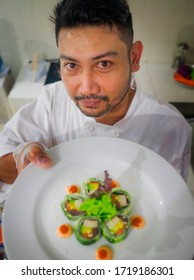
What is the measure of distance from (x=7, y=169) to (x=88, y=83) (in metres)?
0.49

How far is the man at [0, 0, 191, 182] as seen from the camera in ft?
2.34

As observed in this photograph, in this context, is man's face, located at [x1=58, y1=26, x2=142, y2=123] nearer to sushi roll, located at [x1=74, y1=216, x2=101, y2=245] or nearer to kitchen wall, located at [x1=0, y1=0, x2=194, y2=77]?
sushi roll, located at [x1=74, y1=216, x2=101, y2=245]

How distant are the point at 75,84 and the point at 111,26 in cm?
21

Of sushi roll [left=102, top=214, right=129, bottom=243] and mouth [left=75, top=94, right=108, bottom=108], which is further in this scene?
mouth [left=75, top=94, right=108, bottom=108]

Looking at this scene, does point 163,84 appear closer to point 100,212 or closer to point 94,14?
point 94,14

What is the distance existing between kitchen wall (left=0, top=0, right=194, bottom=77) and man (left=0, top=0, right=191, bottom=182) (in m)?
0.93

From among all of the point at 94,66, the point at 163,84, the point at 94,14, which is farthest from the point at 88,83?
the point at 163,84

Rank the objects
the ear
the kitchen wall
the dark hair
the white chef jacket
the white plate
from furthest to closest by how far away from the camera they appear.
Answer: the kitchen wall, the white chef jacket, the ear, the dark hair, the white plate

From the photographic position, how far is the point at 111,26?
0.72m

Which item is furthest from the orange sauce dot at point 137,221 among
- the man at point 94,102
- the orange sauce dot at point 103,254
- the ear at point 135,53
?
the ear at point 135,53

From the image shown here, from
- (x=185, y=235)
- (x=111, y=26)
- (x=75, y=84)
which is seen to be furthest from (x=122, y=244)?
(x=111, y=26)

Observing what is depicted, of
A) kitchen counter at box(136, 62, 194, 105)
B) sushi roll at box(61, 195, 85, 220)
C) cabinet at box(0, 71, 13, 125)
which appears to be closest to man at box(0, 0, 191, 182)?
sushi roll at box(61, 195, 85, 220)

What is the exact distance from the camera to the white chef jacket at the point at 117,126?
1009 mm
